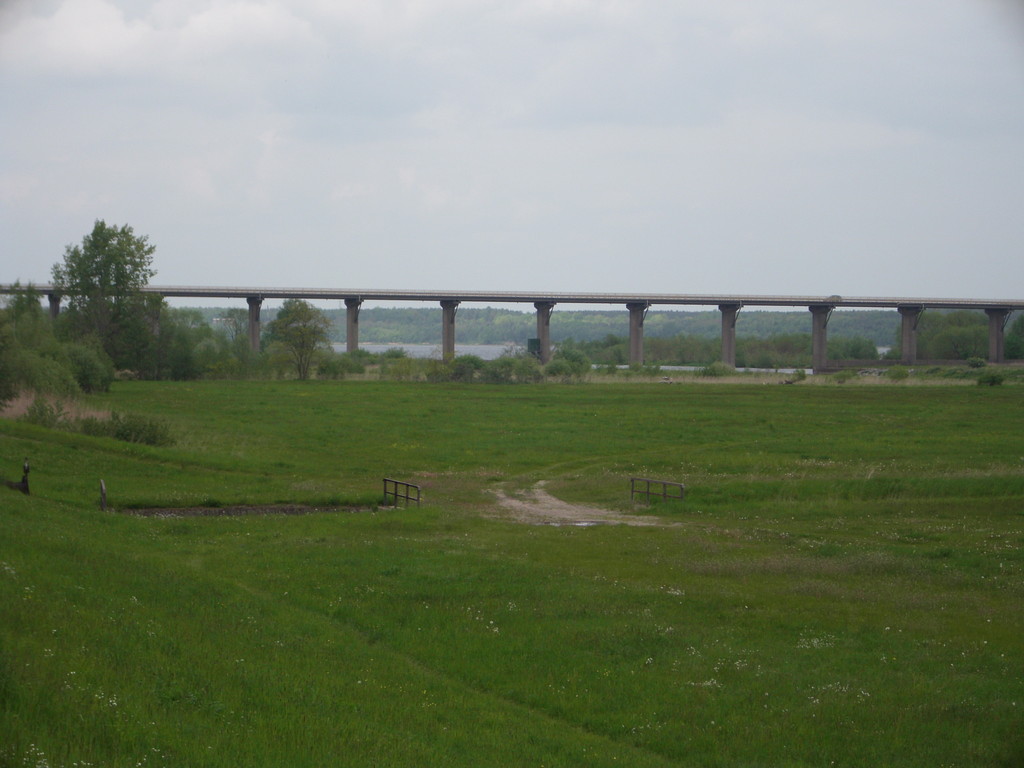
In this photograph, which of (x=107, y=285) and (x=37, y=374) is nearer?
(x=37, y=374)

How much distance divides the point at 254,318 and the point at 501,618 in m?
110

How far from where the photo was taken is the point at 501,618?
16.4 m

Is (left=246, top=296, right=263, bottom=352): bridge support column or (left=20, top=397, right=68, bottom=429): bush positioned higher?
(left=246, top=296, right=263, bottom=352): bridge support column

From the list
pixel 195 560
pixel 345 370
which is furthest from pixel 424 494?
pixel 345 370

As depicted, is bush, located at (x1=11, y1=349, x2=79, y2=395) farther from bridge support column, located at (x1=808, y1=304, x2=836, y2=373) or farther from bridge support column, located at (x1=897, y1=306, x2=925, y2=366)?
bridge support column, located at (x1=897, y1=306, x2=925, y2=366)

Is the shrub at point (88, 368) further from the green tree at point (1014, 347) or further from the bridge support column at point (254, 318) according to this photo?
the green tree at point (1014, 347)

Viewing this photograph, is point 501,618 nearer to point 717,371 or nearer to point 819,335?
point 717,371

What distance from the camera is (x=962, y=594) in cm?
1867

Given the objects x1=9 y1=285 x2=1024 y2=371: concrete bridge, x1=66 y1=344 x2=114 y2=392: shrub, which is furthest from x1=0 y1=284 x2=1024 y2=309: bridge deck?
x1=66 y1=344 x2=114 y2=392: shrub

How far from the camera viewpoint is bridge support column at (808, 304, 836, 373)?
399ft

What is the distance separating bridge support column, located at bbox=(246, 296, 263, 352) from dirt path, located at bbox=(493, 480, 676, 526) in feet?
292

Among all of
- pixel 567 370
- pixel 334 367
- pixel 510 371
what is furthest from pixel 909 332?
pixel 334 367

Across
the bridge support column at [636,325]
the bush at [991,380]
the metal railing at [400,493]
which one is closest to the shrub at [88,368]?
the metal railing at [400,493]

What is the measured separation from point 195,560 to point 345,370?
85.4m
